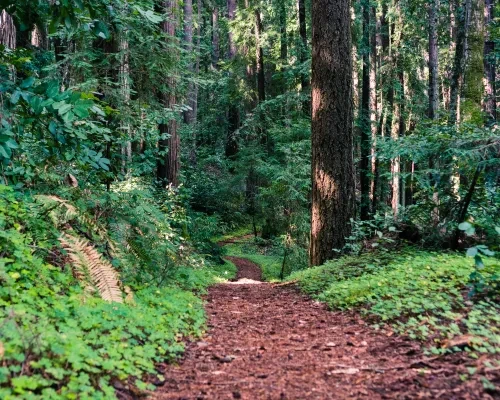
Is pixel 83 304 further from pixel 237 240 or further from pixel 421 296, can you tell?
pixel 237 240

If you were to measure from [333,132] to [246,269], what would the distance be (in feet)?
31.2

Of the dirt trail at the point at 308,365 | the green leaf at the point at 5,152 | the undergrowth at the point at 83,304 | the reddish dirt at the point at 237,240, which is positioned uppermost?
the green leaf at the point at 5,152

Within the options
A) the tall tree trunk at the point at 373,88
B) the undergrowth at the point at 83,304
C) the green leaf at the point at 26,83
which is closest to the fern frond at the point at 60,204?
A: the undergrowth at the point at 83,304

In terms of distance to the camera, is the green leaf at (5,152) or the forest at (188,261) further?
the green leaf at (5,152)

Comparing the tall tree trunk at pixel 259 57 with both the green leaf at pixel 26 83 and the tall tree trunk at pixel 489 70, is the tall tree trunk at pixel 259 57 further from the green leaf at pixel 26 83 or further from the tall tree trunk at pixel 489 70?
the green leaf at pixel 26 83

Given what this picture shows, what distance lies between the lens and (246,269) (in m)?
17.2

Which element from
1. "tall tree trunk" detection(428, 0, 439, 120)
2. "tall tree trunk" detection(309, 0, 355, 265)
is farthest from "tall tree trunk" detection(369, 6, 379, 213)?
"tall tree trunk" detection(309, 0, 355, 265)

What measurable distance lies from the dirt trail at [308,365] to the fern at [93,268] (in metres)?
0.97

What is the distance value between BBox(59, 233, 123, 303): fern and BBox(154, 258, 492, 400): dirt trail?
973 millimetres

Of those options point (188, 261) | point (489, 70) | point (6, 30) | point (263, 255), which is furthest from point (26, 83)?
point (489, 70)

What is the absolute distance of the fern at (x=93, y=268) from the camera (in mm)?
4363

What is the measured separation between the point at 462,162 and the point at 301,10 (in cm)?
1751

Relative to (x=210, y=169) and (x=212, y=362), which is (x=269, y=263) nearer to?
(x=210, y=169)

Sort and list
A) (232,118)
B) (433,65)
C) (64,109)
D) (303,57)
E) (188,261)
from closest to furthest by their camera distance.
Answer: (64,109)
(188,261)
(433,65)
(303,57)
(232,118)
